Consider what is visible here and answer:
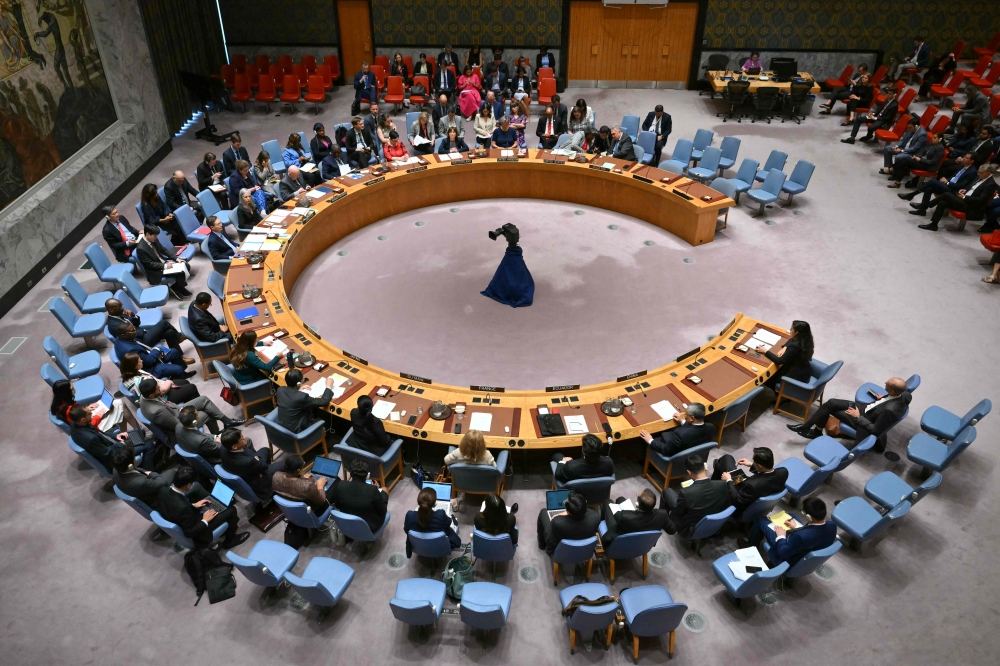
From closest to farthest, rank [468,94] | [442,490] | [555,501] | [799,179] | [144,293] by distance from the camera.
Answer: [555,501] → [442,490] → [144,293] → [799,179] → [468,94]

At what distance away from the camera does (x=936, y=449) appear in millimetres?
7613

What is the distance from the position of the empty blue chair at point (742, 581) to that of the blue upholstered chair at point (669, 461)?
1.12 metres

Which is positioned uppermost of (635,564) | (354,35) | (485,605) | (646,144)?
(354,35)

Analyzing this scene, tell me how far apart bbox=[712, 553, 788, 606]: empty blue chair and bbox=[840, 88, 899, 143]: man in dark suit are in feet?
43.0

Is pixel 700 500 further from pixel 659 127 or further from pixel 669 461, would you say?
pixel 659 127

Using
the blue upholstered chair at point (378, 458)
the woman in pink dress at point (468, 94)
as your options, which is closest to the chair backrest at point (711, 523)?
the blue upholstered chair at point (378, 458)

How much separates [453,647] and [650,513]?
6.92 ft

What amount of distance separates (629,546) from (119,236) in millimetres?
9219

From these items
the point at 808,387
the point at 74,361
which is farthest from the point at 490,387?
the point at 74,361

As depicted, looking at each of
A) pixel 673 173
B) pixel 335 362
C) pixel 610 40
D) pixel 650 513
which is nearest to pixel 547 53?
pixel 610 40

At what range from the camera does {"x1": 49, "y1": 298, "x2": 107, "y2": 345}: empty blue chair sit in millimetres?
9320

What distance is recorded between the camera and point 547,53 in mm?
19047

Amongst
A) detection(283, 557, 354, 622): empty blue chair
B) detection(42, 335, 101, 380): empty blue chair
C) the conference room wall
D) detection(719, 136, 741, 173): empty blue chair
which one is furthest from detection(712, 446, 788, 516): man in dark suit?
the conference room wall

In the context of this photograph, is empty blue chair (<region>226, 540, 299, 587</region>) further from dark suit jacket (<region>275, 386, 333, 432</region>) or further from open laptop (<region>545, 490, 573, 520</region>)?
open laptop (<region>545, 490, 573, 520</region>)
